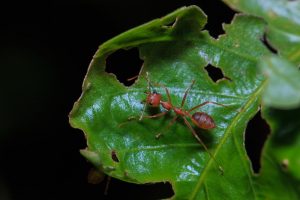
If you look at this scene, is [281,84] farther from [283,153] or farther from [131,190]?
[131,190]

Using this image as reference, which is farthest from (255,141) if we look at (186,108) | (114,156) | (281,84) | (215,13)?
(281,84)

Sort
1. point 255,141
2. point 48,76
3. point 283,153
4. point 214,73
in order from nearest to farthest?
point 283,153 → point 214,73 → point 255,141 → point 48,76

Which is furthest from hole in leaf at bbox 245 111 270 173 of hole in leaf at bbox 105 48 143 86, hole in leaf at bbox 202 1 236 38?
hole in leaf at bbox 105 48 143 86

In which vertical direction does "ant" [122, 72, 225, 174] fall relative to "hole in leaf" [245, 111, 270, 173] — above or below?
above

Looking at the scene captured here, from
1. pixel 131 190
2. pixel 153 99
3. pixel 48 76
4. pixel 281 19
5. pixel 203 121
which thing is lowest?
pixel 131 190

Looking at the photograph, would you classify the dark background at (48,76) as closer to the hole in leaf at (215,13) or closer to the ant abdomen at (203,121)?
the hole in leaf at (215,13)

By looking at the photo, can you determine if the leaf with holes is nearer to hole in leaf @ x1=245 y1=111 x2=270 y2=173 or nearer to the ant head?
the ant head

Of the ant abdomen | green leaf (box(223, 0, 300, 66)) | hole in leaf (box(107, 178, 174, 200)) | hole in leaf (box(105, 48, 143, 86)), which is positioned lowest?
hole in leaf (box(107, 178, 174, 200))
